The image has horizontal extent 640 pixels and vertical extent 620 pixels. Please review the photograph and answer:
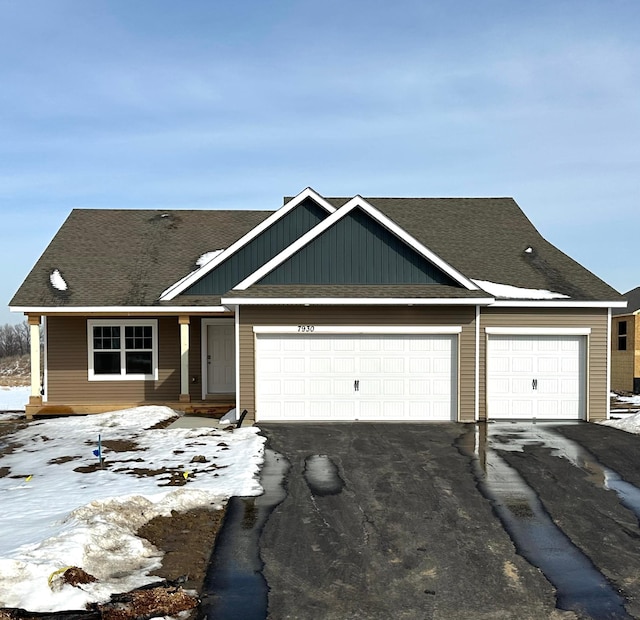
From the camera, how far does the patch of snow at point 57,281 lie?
1806 cm

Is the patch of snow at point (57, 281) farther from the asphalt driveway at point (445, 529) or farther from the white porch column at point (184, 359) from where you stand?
the asphalt driveway at point (445, 529)

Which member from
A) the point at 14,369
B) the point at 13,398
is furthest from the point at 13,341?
the point at 13,398

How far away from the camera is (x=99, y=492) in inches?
351

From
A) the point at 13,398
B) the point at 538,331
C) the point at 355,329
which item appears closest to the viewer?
the point at 355,329

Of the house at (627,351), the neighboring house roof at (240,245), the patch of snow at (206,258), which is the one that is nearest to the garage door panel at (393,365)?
the neighboring house roof at (240,245)

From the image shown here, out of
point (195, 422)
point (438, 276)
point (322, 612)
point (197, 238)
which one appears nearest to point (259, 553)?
point (322, 612)

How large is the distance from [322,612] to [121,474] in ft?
18.9

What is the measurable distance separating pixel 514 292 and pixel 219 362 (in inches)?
344

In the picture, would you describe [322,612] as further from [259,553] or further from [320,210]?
[320,210]

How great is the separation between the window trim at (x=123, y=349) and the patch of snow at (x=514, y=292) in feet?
31.0

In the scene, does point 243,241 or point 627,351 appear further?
point 627,351

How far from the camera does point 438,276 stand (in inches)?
616

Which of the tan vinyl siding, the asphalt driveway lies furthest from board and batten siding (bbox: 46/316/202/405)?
the tan vinyl siding

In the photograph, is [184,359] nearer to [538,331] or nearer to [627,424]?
[538,331]
